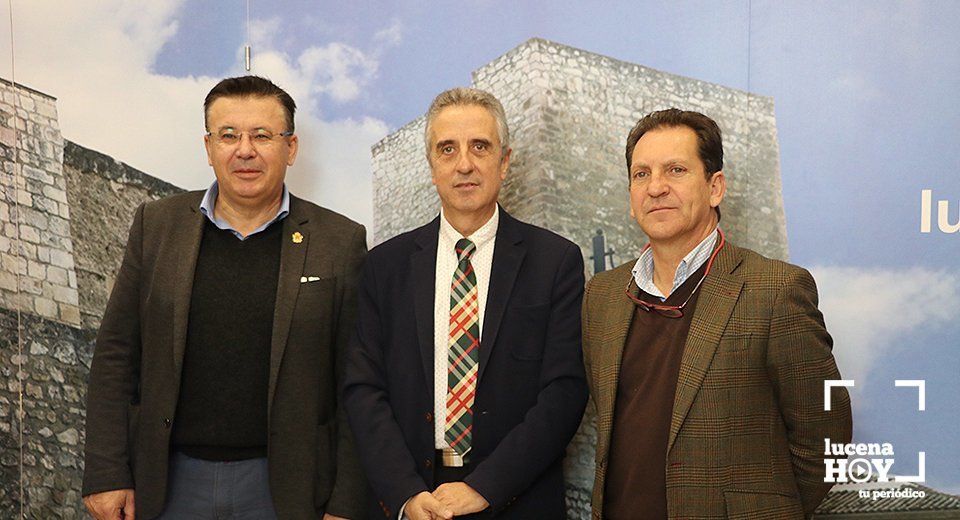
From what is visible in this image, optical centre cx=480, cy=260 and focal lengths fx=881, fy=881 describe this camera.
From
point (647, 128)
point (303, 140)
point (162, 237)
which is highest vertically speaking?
point (303, 140)

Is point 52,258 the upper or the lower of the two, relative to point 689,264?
upper

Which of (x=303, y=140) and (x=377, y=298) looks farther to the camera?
(x=303, y=140)

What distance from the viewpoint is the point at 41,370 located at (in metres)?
3.62

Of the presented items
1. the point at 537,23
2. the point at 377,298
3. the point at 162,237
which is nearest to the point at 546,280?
the point at 377,298

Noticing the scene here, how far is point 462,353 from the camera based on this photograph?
8.19 feet

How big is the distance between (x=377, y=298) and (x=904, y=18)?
2.33 m

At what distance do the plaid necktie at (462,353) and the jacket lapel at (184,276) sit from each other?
76 centimetres

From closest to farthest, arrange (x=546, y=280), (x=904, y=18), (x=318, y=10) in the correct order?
(x=546, y=280) < (x=904, y=18) < (x=318, y=10)

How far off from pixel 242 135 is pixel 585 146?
142 centimetres

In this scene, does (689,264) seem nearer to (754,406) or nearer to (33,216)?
(754,406)

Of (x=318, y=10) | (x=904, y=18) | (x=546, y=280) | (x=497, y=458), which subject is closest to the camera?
(x=497, y=458)

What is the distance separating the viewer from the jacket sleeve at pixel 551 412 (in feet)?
7.54

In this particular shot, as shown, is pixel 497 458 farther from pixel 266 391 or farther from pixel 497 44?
pixel 497 44

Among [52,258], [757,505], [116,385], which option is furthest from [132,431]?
[757,505]
